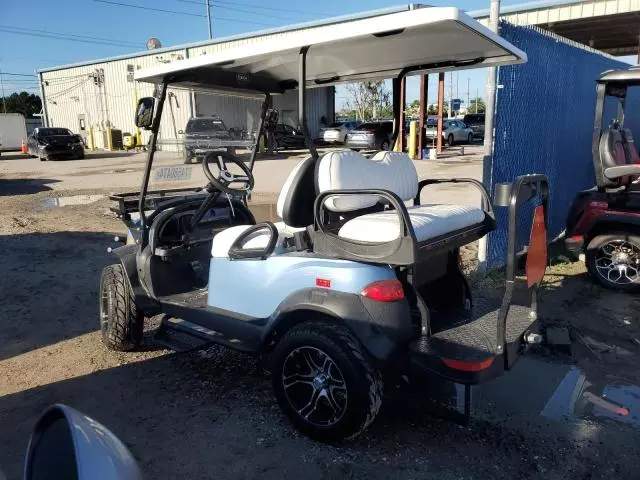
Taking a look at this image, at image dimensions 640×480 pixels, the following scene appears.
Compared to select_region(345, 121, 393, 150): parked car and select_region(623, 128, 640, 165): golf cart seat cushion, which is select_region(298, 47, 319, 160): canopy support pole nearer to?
select_region(623, 128, 640, 165): golf cart seat cushion

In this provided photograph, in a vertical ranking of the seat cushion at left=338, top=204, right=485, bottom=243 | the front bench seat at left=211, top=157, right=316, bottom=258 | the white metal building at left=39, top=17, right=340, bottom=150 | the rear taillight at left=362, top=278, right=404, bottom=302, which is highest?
the white metal building at left=39, top=17, right=340, bottom=150

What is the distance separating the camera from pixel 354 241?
9.19 feet

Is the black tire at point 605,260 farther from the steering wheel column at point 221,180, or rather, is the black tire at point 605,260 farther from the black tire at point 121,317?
the black tire at point 121,317

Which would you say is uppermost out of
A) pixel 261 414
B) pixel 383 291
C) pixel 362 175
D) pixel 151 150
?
pixel 151 150

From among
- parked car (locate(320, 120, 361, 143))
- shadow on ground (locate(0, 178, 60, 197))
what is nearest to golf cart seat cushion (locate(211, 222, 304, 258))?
shadow on ground (locate(0, 178, 60, 197))

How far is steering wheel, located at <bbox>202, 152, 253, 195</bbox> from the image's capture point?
146 inches

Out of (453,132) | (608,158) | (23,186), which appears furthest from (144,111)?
(453,132)

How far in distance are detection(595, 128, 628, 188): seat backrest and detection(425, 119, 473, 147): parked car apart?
902 inches

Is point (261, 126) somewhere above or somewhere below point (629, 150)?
above

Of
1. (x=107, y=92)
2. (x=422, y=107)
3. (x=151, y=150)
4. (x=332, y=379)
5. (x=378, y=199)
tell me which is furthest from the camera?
(x=107, y=92)

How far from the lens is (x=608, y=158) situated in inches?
217

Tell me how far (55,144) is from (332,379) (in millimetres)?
24309

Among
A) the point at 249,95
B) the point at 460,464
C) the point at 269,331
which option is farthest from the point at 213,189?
the point at 460,464

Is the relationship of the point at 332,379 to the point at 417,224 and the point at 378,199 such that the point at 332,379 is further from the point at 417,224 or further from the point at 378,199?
the point at 378,199
